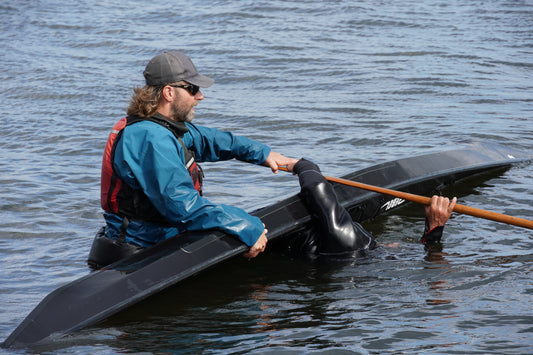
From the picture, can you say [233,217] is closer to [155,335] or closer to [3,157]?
[155,335]

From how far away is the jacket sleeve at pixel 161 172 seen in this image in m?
3.88

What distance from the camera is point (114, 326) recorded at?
13.0ft

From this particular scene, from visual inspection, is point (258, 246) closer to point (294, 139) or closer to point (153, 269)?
point (153, 269)

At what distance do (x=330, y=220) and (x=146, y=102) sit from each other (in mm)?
1432

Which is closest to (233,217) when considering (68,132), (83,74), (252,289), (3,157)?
(252,289)

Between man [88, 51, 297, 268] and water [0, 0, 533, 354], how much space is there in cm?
45

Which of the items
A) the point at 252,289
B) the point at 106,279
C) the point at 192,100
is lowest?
the point at 252,289

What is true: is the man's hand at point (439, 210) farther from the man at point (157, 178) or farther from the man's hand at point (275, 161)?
the man at point (157, 178)

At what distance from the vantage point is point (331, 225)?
15.4 feet

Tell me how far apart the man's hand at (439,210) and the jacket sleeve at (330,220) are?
0.45 m

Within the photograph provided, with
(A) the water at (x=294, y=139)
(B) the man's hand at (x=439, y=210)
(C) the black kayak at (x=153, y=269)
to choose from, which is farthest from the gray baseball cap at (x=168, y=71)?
(B) the man's hand at (x=439, y=210)

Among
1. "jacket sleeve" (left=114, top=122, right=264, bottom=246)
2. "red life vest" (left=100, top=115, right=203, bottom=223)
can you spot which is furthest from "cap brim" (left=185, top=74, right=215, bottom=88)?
"jacket sleeve" (left=114, top=122, right=264, bottom=246)

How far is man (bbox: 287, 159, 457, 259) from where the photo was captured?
4.71 metres

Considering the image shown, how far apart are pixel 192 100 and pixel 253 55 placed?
865cm
